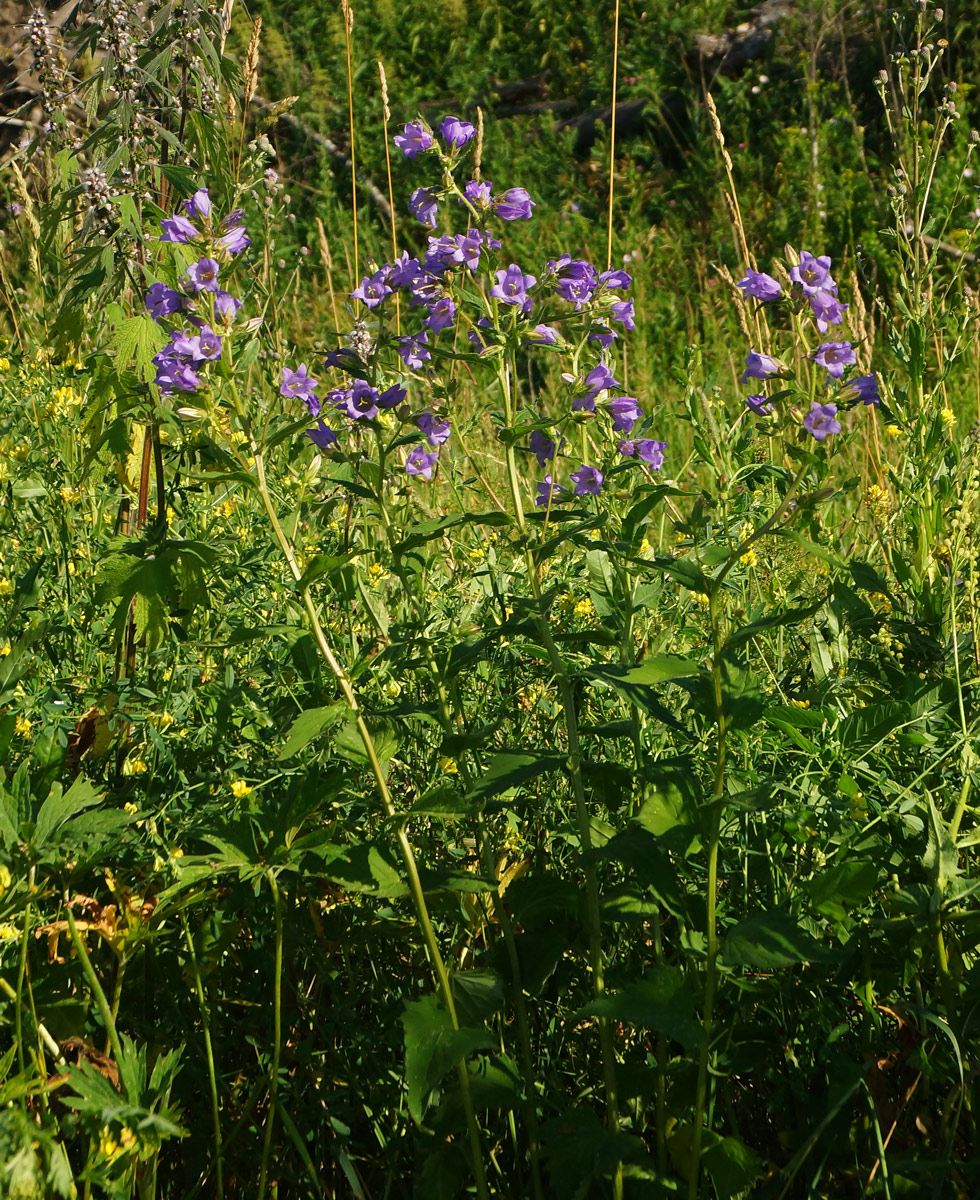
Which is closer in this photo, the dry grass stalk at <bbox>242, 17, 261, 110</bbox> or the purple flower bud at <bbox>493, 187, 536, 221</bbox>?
the purple flower bud at <bbox>493, 187, 536, 221</bbox>

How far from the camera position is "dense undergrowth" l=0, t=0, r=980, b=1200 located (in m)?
1.23

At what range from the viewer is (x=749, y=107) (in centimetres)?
683

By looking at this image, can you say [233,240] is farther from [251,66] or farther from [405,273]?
[251,66]

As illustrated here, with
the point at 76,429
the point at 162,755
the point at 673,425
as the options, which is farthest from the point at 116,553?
the point at 673,425

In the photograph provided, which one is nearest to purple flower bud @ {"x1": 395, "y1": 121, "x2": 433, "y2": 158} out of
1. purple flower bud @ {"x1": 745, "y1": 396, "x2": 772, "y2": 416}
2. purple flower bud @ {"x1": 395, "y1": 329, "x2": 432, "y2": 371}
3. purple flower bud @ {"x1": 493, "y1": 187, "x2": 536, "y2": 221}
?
purple flower bud @ {"x1": 493, "y1": 187, "x2": 536, "y2": 221}

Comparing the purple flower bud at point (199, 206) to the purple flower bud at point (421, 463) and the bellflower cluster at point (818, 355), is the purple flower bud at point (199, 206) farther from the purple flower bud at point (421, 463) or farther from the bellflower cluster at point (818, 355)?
the bellflower cluster at point (818, 355)

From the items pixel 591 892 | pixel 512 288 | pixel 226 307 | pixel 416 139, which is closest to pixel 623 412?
pixel 512 288

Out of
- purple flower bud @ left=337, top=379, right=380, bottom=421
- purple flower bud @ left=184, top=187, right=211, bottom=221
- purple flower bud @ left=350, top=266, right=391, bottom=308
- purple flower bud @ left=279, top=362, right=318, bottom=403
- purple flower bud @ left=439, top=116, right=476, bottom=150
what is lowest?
purple flower bud @ left=337, top=379, right=380, bottom=421

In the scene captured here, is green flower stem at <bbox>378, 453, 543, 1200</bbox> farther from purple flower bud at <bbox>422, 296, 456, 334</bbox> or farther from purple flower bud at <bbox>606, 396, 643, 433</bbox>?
purple flower bud at <bbox>606, 396, 643, 433</bbox>

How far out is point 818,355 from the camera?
1544 mm

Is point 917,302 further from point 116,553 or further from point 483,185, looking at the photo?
point 116,553

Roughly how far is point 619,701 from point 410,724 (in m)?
0.34

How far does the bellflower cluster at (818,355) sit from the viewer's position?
1.46 meters

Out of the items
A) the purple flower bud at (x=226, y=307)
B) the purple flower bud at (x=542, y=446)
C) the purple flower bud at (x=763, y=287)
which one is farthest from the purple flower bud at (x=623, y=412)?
the purple flower bud at (x=226, y=307)
